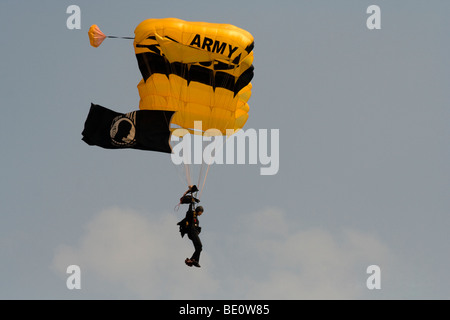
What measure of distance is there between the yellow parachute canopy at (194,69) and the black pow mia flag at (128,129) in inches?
17.6

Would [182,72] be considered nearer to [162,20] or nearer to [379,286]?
[162,20]

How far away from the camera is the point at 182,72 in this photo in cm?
3025

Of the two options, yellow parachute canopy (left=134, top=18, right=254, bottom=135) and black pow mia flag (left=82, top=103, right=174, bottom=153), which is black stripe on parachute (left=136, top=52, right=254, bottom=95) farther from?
black pow mia flag (left=82, top=103, right=174, bottom=153)

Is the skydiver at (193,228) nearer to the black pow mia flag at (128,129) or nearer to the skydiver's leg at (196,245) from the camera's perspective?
the skydiver's leg at (196,245)

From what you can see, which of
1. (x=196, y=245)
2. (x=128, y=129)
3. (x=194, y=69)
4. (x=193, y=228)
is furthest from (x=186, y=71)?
(x=196, y=245)

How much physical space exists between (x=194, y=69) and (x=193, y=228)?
5.21m

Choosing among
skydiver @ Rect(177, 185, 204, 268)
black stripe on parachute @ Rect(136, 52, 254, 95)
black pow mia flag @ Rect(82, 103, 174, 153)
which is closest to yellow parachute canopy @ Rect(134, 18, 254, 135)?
black stripe on parachute @ Rect(136, 52, 254, 95)

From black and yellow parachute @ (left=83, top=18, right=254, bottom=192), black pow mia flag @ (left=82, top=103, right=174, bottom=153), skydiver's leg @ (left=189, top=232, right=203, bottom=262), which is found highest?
black and yellow parachute @ (left=83, top=18, right=254, bottom=192)

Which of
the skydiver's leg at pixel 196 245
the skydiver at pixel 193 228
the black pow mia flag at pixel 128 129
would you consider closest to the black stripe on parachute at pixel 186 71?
the black pow mia flag at pixel 128 129

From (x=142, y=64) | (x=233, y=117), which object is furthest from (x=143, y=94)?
(x=233, y=117)

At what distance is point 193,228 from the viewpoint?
2852 centimetres

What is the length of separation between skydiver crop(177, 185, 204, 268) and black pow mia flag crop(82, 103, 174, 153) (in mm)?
2747

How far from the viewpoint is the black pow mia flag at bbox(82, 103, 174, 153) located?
100 ft

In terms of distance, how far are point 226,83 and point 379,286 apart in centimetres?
901
